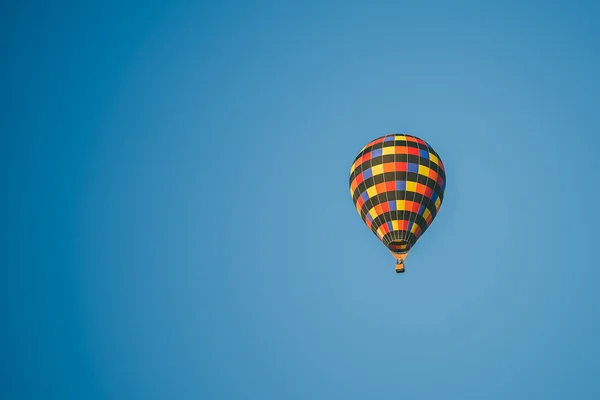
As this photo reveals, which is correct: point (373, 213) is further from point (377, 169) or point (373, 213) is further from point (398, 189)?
→ point (377, 169)

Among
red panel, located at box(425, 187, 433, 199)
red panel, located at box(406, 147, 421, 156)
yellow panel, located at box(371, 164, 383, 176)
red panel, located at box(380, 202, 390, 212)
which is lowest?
red panel, located at box(380, 202, 390, 212)

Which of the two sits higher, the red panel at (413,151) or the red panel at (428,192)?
the red panel at (413,151)

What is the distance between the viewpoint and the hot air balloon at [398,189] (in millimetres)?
32594

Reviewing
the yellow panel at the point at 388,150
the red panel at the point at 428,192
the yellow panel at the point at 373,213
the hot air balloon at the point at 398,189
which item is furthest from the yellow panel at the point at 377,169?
the red panel at the point at 428,192

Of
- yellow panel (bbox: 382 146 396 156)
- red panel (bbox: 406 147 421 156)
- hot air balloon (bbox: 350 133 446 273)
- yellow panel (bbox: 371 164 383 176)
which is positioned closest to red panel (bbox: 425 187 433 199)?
hot air balloon (bbox: 350 133 446 273)

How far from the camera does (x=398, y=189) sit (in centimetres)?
3309

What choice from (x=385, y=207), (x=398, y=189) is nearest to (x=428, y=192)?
(x=398, y=189)

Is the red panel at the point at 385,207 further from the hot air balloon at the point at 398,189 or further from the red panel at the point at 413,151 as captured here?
the red panel at the point at 413,151

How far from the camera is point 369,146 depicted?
35.2 m

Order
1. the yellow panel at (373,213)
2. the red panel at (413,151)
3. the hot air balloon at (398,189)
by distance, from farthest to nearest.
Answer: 1. the red panel at (413,151)
2. the yellow panel at (373,213)
3. the hot air balloon at (398,189)

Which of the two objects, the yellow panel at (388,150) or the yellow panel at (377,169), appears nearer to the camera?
the yellow panel at (377,169)

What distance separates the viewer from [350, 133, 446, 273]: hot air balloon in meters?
32.6

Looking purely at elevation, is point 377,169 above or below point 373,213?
above

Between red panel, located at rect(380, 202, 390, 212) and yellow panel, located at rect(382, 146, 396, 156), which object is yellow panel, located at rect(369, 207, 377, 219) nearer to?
red panel, located at rect(380, 202, 390, 212)
